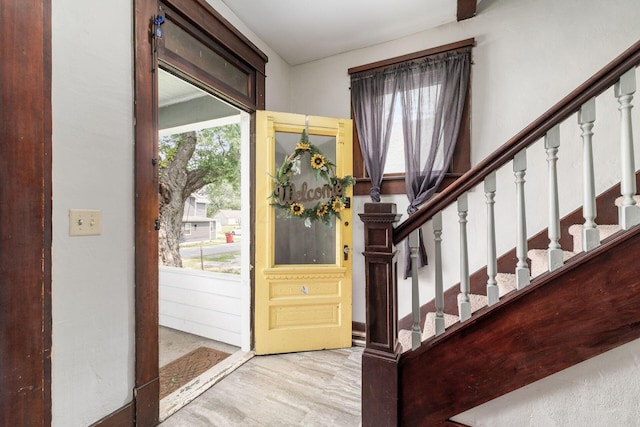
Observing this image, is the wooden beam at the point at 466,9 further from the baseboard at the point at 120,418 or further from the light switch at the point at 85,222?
the baseboard at the point at 120,418

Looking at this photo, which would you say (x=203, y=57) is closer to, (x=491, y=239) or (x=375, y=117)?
(x=375, y=117)

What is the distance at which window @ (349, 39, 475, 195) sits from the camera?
7.43 feet

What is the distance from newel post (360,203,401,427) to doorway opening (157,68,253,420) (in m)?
1.23

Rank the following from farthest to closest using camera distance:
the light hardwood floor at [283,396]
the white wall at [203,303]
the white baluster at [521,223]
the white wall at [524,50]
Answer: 1. the white wall at [203,303]
2. the white wall at [524,50]
3. the light hardwood floor at [283,396]
4. the white baluster at [521,223]

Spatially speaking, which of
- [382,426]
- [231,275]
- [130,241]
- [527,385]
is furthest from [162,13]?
[527,385]

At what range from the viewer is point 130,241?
56.4 inches

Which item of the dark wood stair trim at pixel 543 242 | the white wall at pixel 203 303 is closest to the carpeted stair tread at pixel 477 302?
the dark wood stair trim at pixel 543 242

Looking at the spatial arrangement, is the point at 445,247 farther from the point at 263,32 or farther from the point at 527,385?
the point at 263,32

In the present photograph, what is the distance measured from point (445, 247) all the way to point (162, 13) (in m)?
2.68

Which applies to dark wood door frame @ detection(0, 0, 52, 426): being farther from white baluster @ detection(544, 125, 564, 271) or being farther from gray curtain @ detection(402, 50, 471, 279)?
gray curtain @ detection(402, 50, 471, 279)

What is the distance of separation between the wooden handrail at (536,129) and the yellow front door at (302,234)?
1.11 meters

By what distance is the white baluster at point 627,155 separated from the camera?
992 mm

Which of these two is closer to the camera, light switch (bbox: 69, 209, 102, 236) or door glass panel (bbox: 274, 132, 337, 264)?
light switch (bbox: 69, 209, 102, 236)

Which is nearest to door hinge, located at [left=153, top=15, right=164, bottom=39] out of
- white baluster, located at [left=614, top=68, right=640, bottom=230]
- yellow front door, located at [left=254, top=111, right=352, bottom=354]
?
yellow front door, located at [left=254, top=111, right=352, bottom=354]
